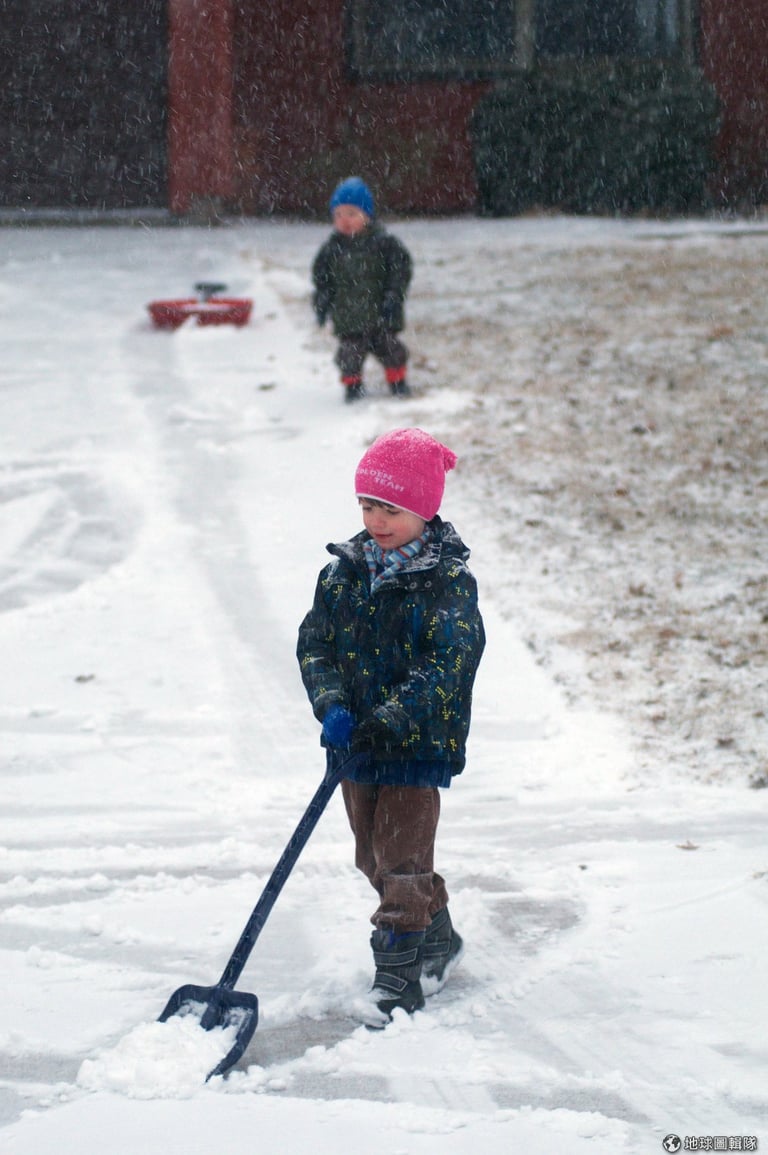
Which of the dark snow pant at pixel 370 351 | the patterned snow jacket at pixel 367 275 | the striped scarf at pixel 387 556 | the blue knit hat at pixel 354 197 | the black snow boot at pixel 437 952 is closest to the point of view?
the striped scarf at pixel 387 556

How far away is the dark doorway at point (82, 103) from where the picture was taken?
16.5 meters

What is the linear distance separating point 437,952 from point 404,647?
73 centimetres

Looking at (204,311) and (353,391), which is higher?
(204,311)

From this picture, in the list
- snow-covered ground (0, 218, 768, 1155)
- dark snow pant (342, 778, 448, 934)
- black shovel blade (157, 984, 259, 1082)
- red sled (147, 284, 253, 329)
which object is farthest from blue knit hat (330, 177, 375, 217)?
black shovel blade (157, 984, 259, 1082)

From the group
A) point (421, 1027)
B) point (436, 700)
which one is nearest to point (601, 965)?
point (421, 1027)

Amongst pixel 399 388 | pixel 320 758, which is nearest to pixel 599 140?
pixel 399 388

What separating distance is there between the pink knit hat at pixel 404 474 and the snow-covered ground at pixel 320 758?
3.59 ft

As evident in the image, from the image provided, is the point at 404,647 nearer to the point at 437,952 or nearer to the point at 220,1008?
the point at 437,952

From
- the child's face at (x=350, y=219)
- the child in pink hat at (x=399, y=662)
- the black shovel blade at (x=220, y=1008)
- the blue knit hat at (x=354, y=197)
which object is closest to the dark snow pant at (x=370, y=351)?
the child's face at (x=350, y=219)

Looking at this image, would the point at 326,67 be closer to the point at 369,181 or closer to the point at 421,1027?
the point at 369,181

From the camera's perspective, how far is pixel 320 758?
15.2ft

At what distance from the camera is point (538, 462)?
7.61 metres

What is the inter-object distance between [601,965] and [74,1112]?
48.9 inches

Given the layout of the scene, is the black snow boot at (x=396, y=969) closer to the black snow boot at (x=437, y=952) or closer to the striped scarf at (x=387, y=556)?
the black snow boot at (x=437, y=952)
